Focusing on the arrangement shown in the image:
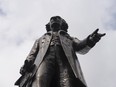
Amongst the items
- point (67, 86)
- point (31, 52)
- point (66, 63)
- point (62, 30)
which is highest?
point (62, 30)

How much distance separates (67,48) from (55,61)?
542 millimetres

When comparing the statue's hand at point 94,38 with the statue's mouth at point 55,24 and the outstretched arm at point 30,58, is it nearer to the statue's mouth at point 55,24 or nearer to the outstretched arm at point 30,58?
the statue's mouth at point 55,24

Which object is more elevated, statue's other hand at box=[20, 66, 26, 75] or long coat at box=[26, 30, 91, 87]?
long coat at box=[26, 30, 91, 87]

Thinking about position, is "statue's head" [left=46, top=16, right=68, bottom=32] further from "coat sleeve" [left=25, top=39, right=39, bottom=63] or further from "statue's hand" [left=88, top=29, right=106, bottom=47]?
"statue's hand" [left=88, top=29, right=106, bottom=47]

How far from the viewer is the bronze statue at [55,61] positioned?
8.80 meters

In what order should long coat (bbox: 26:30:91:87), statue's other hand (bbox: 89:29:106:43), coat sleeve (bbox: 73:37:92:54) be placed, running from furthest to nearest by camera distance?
coat sleeve (bbox: 73:37:92:54), statue's other hand (bbox: 89:29:106:43), long coat (bbox: 26:30:91:87)

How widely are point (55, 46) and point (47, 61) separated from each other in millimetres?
565

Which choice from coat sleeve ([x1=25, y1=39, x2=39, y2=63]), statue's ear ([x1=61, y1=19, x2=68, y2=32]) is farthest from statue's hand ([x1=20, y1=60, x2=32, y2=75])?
statue's ear ([x1=61, y1=19, x2=68, y2=32])

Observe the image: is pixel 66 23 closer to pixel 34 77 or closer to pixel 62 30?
pixel 62 30

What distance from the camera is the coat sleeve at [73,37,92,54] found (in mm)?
9852

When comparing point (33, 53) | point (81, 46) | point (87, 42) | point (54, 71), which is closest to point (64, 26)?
point (81, 46)

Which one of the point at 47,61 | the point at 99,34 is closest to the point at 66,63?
the point at 47,61

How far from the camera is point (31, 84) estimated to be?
880 cm

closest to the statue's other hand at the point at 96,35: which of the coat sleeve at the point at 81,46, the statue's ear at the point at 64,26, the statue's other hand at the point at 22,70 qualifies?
the coat sleeve at the point at 81,46
